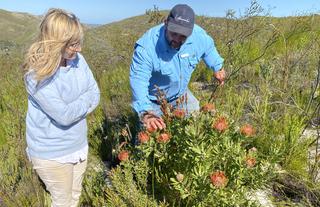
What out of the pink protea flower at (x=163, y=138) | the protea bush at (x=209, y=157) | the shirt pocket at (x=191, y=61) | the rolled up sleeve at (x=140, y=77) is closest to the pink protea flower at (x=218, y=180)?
the protea bush at (x=209, y=157)

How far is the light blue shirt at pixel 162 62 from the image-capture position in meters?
2.90

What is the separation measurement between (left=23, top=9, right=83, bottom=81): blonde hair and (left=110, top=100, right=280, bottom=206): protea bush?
638 millimetres

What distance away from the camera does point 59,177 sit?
2.39 metres

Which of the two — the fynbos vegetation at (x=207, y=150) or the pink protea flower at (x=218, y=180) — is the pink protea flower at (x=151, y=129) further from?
the pink protea flower at (x=218, y=180)

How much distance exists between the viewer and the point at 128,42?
5898 millimetres

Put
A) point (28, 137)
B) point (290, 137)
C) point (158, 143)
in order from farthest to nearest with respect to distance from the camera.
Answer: point (290, 137)
point (28, 137)
point (158, 143)

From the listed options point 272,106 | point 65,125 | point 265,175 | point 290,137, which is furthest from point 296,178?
point 65,125

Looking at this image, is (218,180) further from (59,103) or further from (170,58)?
(170,58)

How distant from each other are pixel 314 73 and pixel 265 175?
2.73m

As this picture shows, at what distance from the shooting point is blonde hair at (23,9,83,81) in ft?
6.78

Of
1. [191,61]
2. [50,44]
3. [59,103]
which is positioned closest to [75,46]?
[50,44]

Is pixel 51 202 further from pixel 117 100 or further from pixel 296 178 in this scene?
pixel 117 100

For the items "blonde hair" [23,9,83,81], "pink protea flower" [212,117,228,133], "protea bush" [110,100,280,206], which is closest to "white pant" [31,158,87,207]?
"protea bush" [110,100,280,206]

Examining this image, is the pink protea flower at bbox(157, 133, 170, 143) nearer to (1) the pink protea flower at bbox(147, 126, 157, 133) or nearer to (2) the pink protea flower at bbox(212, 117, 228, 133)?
(1) the pink protea flower at bbox(147, 126, 157, 133)
